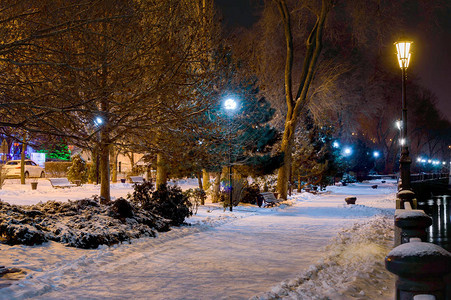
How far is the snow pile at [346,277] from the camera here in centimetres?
598

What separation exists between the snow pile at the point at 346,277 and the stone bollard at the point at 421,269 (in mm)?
3207

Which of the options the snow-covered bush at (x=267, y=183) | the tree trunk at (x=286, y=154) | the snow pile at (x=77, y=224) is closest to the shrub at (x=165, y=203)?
the snow pile at (x=77, y=224)

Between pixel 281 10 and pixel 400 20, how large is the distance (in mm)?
6575

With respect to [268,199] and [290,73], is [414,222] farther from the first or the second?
[290,73]

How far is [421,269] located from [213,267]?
544cm

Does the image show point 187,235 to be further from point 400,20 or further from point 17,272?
point 400,20

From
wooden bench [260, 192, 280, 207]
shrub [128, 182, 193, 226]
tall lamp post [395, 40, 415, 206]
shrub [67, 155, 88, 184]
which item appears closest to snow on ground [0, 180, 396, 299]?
shrub [128, 182, 193, 226]

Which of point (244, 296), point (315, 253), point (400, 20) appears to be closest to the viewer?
point (244, 296)

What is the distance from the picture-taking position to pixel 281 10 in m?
24.0

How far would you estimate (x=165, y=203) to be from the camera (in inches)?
516

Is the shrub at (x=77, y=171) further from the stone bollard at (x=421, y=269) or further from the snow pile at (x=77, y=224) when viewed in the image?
the stone bollard at (x=421, y=269)

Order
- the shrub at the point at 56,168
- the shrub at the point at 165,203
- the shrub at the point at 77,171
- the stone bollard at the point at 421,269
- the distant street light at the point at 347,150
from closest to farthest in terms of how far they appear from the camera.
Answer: the stone bollard at the point at 421,269, the shrub at the point at 165,203, the shrub at the point at 77,171, the shrub at the point at 56,168, the distant street light at the point at 347,150

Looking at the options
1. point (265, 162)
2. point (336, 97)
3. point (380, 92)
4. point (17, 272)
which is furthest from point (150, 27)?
point (380, 92)

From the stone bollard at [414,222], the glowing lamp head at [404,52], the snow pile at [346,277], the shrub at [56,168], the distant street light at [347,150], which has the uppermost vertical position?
the glowing lamp head at [404,52]
